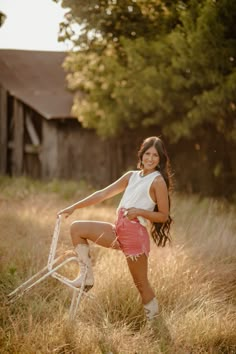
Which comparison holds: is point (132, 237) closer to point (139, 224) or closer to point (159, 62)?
point (139, 224)

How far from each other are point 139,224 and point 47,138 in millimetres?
12622

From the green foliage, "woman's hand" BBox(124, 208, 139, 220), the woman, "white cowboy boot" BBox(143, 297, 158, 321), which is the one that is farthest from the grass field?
the green foliage

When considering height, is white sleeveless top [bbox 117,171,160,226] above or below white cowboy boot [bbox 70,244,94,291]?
above

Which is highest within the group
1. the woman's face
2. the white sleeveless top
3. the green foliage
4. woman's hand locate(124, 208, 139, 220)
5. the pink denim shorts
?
the green foliage

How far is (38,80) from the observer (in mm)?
18281

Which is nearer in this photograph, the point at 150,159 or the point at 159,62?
the point at 150,159

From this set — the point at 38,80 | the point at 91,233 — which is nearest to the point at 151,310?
the point at 91,233

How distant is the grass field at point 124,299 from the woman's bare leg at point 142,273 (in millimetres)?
234

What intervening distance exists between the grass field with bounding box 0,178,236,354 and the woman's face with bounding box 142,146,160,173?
123 centimetres

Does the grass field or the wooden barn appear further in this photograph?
the wooden barn

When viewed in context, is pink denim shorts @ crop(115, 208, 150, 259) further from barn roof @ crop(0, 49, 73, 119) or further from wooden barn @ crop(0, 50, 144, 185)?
barn roof @ crop(0, 49, 73, 119)

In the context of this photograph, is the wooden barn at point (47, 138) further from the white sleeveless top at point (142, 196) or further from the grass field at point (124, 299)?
the white sleeveless top at point (142, 196)

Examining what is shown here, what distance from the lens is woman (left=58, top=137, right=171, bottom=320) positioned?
4617 millimetres

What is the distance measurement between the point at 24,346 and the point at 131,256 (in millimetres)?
1075
